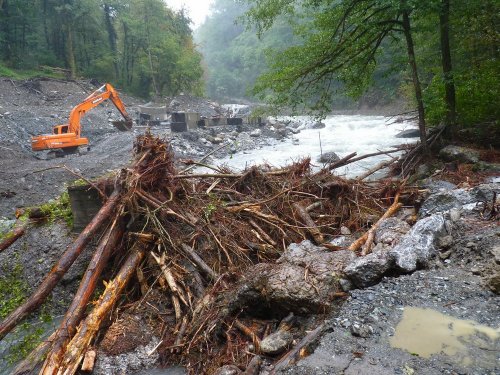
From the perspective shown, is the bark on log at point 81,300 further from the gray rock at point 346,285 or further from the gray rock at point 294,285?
the gray rock at point 346,285

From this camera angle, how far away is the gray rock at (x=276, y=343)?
3.29 metres

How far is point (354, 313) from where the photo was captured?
10.8 ft

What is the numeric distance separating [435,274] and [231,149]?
17.0 m

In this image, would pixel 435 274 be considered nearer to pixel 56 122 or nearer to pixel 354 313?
pixel 354 313

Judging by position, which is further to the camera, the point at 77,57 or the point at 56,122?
the point at 77,57

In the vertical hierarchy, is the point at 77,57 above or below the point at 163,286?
above

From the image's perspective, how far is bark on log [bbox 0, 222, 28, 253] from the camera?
19.0ft

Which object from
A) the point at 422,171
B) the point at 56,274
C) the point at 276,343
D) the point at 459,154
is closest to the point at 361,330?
the point at 276,343

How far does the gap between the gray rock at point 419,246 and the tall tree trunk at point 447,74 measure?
6.49 metres

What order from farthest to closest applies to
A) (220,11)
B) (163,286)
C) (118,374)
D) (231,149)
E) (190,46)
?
(220,11) < (190,46) < (231,149) < (163,286) < (118,374)

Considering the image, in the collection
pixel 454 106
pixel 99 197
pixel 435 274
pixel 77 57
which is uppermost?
pixel 77 57

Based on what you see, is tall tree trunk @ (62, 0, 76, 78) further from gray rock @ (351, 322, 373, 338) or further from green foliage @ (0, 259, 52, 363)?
gray rock @ (351, 322, 373, 338)

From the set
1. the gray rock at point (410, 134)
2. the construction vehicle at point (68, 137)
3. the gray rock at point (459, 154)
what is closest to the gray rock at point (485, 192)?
the gray rock at point (459, 154)

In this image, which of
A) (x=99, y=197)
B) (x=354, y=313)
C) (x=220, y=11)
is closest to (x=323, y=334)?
(x=354, y=313)
